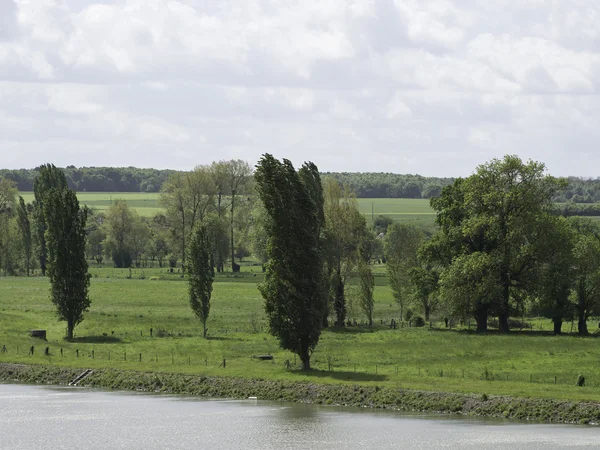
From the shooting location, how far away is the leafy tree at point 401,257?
11056 centimetres

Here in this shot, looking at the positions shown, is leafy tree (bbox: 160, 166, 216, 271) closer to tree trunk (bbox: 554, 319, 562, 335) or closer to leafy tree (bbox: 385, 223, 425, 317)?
leafy tree (bbox: 385, 223, 425, 317)

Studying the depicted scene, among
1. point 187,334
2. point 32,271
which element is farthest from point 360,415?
point 32,271

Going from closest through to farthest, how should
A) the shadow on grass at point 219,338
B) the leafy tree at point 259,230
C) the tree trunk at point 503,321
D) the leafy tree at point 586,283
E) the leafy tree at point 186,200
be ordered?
1. the leafy tree at point 259,230
2. the shadow on grass at point 219,338
3. the leafy tree at point 586,283
4. the tree trunk at point 503,321
5. the leafy tree at point 186,200

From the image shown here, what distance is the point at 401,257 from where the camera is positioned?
411 feet

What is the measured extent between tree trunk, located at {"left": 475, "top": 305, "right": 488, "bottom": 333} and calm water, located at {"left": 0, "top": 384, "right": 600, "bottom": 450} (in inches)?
1417

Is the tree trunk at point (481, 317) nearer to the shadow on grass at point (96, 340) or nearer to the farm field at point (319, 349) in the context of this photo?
the farm field at point (319, 349)

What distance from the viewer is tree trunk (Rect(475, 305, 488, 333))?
94.2m

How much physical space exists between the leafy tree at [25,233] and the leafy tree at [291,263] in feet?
312

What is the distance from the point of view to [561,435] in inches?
2012

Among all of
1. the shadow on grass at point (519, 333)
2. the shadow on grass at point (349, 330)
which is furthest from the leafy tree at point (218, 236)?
the shadow on grass at point (519, 333)

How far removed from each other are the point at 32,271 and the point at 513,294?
304ft

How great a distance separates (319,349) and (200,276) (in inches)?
658

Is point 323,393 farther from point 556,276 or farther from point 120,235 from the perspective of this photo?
point 120,235

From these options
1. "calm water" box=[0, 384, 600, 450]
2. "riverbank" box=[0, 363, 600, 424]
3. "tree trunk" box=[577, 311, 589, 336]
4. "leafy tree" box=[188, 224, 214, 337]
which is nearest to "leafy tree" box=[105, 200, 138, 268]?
"leafy tree" box=[188, 224, 214, 337]
